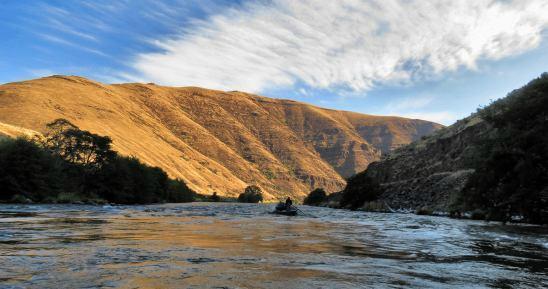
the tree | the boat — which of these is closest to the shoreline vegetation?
the boat

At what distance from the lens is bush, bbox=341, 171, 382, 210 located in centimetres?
8056

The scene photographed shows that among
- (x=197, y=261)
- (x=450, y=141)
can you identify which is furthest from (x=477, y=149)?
(x=450, y=141)

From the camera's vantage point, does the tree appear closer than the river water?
No

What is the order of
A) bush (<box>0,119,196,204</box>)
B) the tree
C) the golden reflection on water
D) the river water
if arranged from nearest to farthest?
the golden reflection on water → the river water → bush (<box>0,119,196,204</box>) → the tree

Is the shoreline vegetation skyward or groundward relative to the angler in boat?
skyward

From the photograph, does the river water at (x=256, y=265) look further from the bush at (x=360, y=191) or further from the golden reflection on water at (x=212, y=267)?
the bush at (x=360, y=191)

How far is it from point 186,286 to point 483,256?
10.2 m

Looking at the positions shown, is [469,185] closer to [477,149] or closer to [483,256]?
[477,149]

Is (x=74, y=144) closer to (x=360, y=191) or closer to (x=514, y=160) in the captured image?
(x=360, y=191)

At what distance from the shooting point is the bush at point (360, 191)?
80.6 m

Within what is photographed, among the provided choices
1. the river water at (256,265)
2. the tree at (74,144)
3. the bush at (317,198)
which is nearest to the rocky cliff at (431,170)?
the river water at (256,265)

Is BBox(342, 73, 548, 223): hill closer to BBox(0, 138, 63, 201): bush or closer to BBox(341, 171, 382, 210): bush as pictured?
BBox(341, 171, 382, 210): bush

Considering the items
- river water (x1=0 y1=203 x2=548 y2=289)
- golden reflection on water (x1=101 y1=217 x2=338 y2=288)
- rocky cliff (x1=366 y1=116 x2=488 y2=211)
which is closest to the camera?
golden reflection on water (x1=101 y1=217 x2=338 y2=288)

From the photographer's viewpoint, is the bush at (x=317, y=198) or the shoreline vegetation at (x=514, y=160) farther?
the bush at (x=317, y=198)
